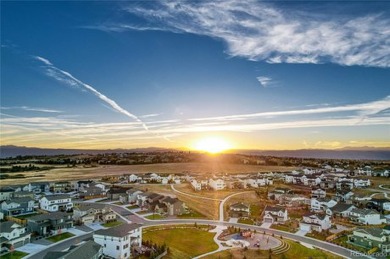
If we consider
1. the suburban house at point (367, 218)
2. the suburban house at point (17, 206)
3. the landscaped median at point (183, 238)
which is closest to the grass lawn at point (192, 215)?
the landscaped median at point (183, 238)

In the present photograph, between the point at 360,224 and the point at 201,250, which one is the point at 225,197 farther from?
the point at 201,250

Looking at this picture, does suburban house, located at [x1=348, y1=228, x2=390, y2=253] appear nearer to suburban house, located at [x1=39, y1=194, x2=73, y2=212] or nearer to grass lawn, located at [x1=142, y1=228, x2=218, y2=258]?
grass lawn, located at [x1=142, y1=228, x2=218, y2=258]

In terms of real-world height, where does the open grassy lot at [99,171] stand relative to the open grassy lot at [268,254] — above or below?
above

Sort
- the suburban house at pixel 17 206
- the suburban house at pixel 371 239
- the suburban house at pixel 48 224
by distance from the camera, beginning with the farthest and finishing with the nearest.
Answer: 1. the suburban house at pixel 17 206
2. the suburban house at pixel 48 224
3. the suburban house at pixel 371 239

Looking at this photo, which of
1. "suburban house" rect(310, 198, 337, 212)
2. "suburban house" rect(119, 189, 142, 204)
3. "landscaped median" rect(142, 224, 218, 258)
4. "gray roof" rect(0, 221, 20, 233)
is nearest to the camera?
"landscaped median" rect(142, 224, 218, 258)

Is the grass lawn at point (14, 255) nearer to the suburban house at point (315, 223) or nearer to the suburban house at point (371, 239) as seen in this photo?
the suburban house at point (315, 223)

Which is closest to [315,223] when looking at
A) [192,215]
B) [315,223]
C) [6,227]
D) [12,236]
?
[315,223]

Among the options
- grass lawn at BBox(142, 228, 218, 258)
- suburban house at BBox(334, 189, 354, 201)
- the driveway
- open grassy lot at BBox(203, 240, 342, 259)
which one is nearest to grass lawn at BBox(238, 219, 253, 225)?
the driveway

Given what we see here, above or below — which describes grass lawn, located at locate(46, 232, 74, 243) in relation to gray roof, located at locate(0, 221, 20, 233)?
below
